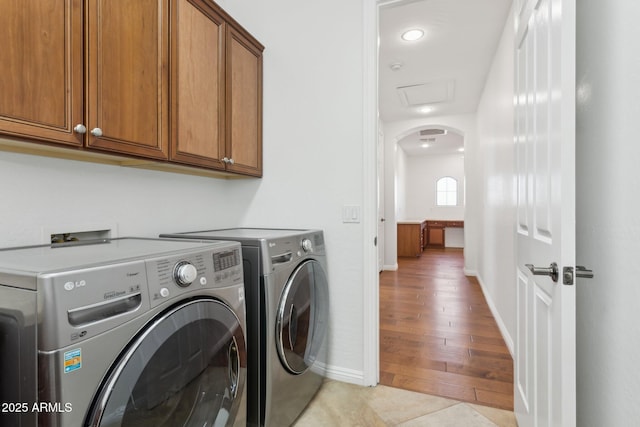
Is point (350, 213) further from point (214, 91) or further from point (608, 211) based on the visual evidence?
point (608, 211)

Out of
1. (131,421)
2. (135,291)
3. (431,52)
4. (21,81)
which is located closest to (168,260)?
(135,291)

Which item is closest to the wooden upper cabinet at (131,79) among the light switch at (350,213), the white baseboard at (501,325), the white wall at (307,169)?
the white wall at (307,169)

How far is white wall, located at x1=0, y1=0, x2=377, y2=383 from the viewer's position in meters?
1.92

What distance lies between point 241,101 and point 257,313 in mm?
1251

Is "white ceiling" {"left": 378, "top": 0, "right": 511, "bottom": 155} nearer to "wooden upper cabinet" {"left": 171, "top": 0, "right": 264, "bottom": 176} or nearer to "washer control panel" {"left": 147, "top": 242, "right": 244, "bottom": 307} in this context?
"wooden upper cabinet" {"left": 171, "top": 0, "right": 264, "bottom": 176}

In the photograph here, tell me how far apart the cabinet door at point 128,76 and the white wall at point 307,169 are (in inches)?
16.0

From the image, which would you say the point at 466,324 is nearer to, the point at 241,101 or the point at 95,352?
the point at 241,101

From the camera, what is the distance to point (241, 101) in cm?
195

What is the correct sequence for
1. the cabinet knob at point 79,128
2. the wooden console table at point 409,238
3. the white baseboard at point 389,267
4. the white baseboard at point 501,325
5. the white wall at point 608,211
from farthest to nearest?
1. the wooden console table at point 409,238
2. the white baseboard at point 389,267
3. the white baseboard at point 501,325
4. the cabinet knob at point 79,128
5. the white wall at point 608,211

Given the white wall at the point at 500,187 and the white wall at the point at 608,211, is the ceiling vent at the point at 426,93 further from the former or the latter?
the white wall at the point at 608,211


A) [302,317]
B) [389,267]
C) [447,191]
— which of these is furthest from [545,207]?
[447,191]

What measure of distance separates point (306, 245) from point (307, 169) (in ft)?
1.86

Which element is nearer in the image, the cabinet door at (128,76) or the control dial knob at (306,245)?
the cabinet door at (128,76)

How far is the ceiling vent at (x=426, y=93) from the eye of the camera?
12.8 ft
